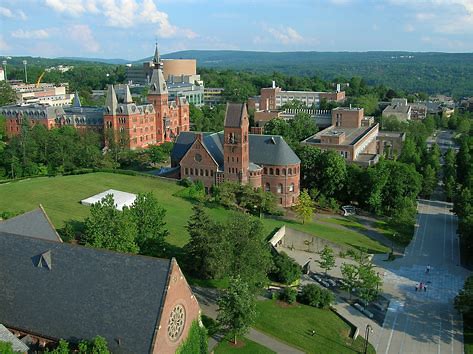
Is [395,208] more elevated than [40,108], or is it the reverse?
[40,108]

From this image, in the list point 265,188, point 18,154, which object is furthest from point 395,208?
point 18,154

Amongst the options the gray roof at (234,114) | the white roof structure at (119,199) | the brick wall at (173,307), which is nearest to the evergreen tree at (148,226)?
the white roof structure at (119,199)

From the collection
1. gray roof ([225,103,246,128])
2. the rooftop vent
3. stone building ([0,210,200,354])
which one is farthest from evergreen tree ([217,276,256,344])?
gray roof ([225,103,246,128])

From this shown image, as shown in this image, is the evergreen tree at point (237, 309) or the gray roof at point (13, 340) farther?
the evergreen tree at point (237, 309)

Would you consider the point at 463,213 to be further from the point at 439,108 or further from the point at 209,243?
the point at 439,108

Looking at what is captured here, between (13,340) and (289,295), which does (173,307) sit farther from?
(289,295)

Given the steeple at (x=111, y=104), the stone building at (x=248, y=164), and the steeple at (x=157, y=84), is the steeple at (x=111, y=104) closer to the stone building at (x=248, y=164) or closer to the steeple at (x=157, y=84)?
the steeple at (x=157, y=84)
